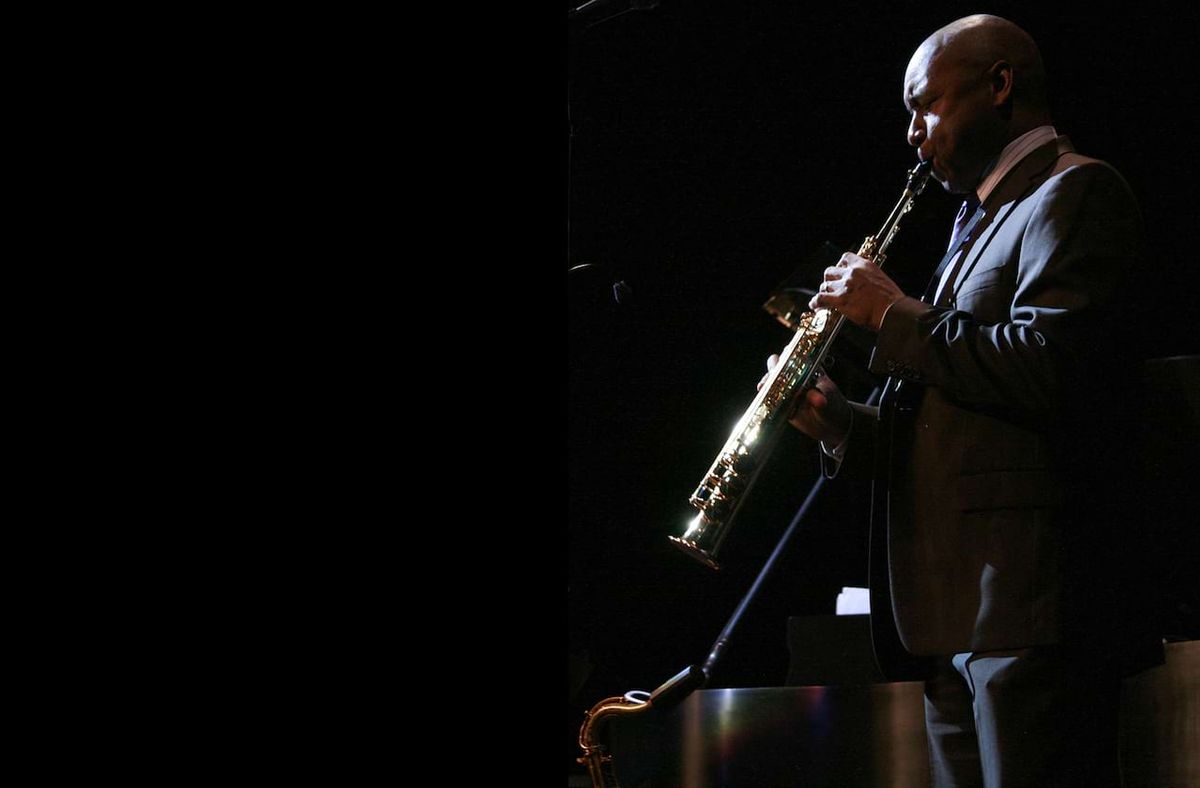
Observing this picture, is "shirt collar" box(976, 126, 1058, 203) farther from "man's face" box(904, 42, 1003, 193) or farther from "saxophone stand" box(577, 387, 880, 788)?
"saxophone stand" box(577, 387, 880, 788)

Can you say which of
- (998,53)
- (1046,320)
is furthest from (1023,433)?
(998,53)

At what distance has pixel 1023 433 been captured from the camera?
1.82m

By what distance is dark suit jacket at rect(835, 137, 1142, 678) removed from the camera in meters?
1.76

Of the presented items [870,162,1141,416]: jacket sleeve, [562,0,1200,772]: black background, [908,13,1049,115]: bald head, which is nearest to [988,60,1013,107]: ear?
[908,13,1049,115]: bald head

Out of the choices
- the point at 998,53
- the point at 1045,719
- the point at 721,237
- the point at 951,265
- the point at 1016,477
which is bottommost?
the point at 1045,719

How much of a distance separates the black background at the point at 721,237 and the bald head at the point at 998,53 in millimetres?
1568

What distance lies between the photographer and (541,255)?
38.5 inches

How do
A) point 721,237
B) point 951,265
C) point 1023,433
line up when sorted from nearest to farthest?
point 1023,433, point 951,265, point 721,237

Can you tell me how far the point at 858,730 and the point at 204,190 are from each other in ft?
5.95

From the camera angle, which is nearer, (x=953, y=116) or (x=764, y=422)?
(x=953, y=116)

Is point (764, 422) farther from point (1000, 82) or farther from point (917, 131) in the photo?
point (1000, 82)

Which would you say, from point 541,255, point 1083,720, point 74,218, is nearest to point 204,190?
point 74,218

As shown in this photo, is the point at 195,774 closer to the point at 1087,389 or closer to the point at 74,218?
the point at 74,218

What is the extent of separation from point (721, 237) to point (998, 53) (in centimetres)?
210
